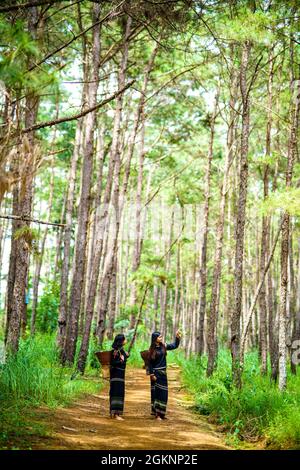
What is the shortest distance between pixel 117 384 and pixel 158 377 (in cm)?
74

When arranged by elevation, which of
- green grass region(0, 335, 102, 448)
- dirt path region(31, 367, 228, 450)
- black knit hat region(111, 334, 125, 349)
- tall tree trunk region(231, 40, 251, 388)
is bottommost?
dirt path region(31, 367, 228, 450)

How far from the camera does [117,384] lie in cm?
785

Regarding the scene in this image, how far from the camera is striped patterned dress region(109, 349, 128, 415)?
7.68m

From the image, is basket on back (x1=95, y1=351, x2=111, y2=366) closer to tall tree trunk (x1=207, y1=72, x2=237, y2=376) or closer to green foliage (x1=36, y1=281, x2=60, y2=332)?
tall tree trunk (x1=207, y1=72, x2=237, y2=376)

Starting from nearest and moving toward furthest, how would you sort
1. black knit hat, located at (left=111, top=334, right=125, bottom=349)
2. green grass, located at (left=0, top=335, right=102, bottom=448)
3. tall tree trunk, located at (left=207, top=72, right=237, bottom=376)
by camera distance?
green grass, located at (left=0, top=335, right=102, bottom=448), black knit hat, located at (left=111, top=334, right=125, bottom=349), tall tree trunk, located at (left=207, top=72, right=237, bottom=376)

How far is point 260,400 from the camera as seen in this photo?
7.69 metres

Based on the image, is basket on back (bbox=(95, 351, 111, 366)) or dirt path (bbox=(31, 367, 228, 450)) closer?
dirt path (bbox=(31, 367, 228, 450))

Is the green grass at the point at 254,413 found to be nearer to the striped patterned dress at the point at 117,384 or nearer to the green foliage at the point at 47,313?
the striped patterned dress at the point at 117,384

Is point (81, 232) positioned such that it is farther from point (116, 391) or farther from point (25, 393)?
point (25, 393)

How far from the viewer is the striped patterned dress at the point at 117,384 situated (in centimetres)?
768

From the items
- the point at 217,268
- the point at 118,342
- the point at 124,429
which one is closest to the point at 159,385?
the point at 118,342

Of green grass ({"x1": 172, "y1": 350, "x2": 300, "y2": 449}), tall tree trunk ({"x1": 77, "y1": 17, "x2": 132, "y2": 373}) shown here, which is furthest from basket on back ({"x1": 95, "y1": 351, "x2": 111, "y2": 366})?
green grass ({"x1": 172, "y1": 350, "x2": 300, "y2": 449})
